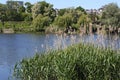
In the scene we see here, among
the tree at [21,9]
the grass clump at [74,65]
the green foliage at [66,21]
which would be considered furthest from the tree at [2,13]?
the grass clump at [74,65]

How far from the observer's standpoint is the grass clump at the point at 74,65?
26.7ft

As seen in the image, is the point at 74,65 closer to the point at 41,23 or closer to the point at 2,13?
the point at 41,23

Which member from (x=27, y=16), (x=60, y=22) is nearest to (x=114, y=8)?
(x=60, y=22)

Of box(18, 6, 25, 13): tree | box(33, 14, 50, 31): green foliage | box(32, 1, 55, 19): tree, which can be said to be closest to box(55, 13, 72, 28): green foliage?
box(33, 14, 50, 31): green foliage

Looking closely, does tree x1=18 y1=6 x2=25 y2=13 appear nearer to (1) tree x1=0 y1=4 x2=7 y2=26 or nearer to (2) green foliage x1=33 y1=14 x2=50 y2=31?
(1) tree x1=0 y1=4 x2=7 y2=26

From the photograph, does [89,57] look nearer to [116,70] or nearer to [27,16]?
[116,70]

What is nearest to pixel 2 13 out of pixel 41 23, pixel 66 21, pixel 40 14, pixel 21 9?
pixel 21 9

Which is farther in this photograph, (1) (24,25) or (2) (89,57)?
(1) (24,25)

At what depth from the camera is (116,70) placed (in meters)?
8.27

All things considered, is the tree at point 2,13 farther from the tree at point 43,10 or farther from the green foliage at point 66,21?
the green foliage at point 66,21

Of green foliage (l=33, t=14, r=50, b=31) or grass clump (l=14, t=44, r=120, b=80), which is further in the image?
green foliage (l=33, t=14, r=50, b=31)

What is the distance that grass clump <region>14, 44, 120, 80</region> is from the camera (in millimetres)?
8148

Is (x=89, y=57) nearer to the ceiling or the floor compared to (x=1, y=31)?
nearer to the ceiling

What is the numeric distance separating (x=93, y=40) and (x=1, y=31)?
60.7m
